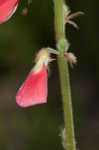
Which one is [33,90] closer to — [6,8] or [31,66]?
[6,8]

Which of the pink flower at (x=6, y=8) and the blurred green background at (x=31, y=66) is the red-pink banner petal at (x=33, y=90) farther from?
the blurred green background at (x=31, y=66)

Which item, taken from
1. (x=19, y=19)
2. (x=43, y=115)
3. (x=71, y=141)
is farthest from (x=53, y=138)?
(x=71, y=141)

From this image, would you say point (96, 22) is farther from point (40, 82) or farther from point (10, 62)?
point (40, 82)

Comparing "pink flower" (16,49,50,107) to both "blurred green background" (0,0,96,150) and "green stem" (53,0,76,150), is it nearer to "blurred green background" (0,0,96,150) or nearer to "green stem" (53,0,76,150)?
"green stem" (53,0,76,150)

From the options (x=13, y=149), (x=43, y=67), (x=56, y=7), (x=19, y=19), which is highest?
(x=19, y=19)

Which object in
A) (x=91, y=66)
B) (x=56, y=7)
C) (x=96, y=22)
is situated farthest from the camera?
(x=91, y=66)

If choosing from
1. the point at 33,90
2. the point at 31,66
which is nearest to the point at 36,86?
the point at 33,90

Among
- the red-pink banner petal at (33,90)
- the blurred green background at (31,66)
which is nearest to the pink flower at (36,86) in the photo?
the red-pink banner petal at (33,90)

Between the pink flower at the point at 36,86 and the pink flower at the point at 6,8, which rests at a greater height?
the pink flower at the point at 6,8
